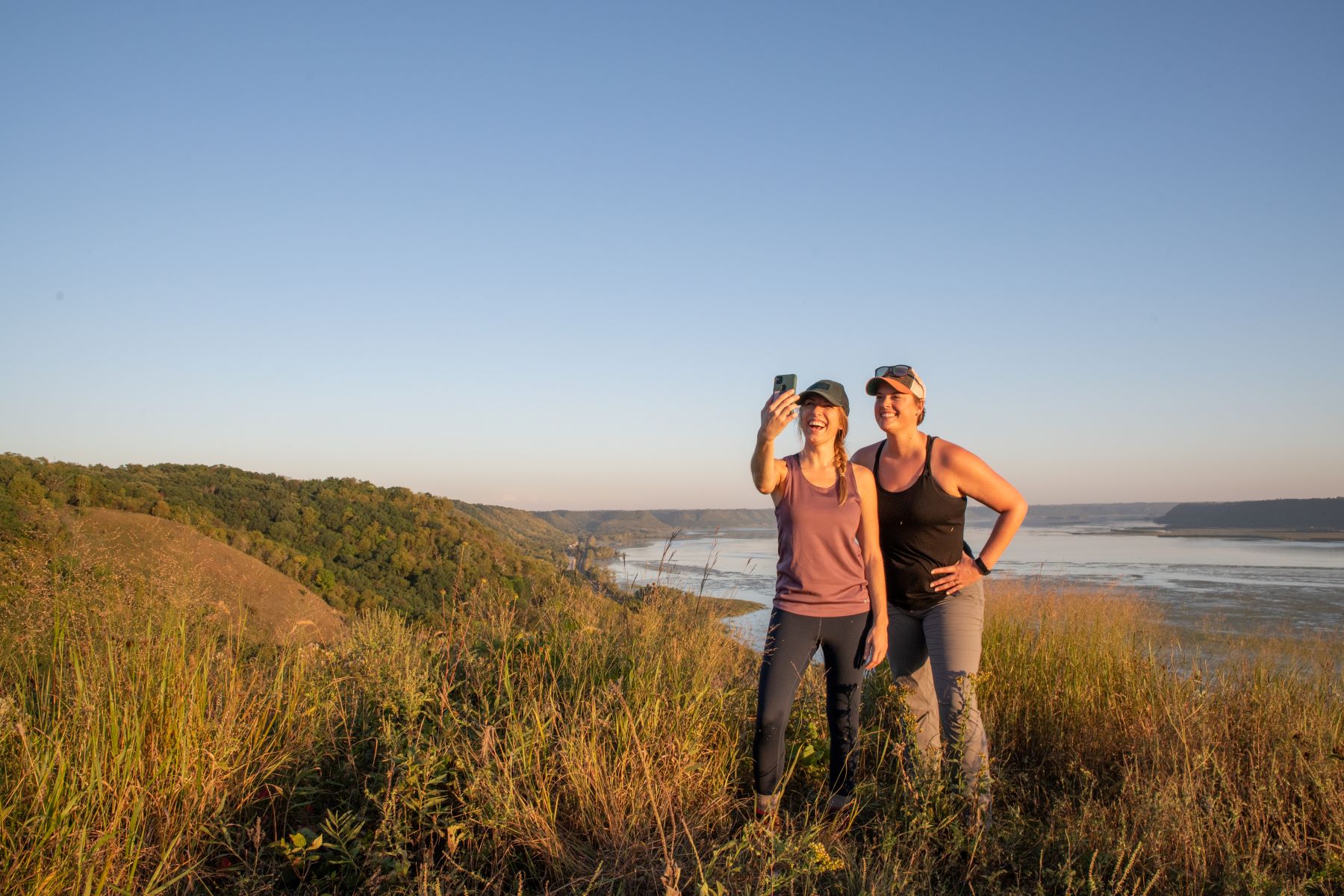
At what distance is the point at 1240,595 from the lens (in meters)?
13.0

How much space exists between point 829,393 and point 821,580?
0.81 metres

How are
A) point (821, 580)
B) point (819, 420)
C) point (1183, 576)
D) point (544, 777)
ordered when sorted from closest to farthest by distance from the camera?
point (544, 777), point (821, 580), point (819, 420), point (1183, 576)

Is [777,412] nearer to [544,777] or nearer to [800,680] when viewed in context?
[800,680]

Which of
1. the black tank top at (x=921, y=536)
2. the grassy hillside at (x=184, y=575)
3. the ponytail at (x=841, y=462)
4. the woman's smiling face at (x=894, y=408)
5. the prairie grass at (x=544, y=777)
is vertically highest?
the woman's smiling face at (x=894, y=408)

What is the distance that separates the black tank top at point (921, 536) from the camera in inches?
127

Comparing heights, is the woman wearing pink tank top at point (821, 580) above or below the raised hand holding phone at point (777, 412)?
below

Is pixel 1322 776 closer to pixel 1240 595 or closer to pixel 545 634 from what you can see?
pixel 545 634

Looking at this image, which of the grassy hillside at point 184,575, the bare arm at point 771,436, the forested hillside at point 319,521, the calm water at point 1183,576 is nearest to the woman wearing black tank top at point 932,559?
the bare arm at point 771,436

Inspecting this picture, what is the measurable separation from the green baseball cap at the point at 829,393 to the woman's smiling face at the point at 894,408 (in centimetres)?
29

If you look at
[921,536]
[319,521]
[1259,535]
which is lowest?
[1259,535]

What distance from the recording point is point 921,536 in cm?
323

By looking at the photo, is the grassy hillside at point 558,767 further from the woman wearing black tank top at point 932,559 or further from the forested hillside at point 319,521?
the forested hillside at point 319,521

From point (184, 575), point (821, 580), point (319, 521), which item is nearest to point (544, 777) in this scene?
point (821, 580)

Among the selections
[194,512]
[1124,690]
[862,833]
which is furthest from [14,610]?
[194,512]
